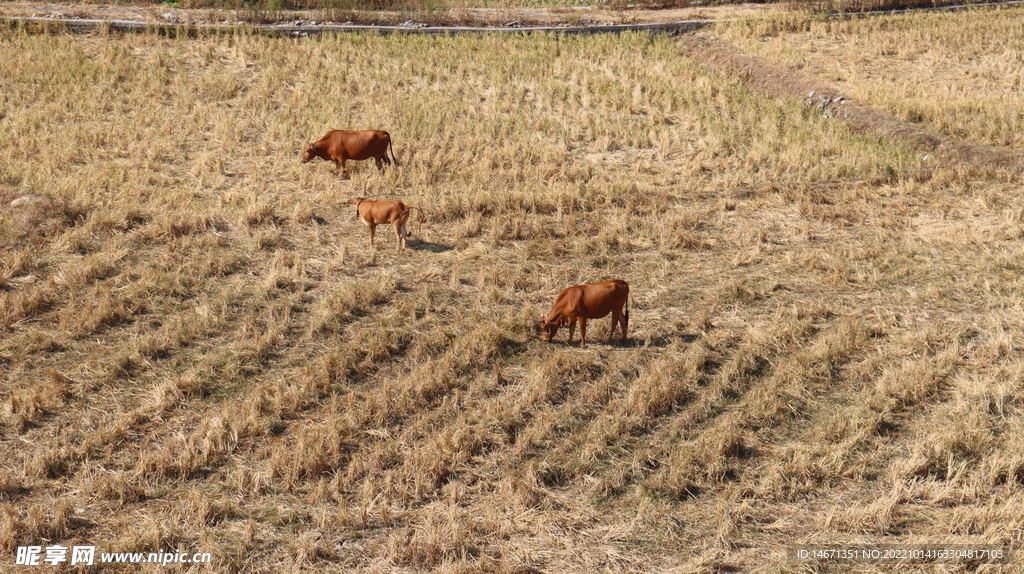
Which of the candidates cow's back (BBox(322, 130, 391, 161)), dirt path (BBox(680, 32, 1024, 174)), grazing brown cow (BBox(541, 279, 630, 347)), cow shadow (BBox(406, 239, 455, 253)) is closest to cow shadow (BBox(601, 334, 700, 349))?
grazing brown cow (BBox(541, 279, 630, 347))

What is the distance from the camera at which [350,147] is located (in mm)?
15727

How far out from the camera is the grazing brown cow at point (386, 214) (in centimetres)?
1274

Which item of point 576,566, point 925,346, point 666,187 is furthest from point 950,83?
point 576,566

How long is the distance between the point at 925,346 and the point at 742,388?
7.89 feet

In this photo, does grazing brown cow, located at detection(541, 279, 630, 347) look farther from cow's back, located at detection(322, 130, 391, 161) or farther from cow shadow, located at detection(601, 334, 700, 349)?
cow's back, located at detection(322, 130, 391, 161)

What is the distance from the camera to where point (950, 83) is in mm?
22141

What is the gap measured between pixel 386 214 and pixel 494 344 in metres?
3.23

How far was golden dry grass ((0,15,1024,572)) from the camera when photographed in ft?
25.6

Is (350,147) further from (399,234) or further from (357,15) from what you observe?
(357,15)

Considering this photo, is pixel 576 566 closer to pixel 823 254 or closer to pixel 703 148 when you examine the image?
pixel 823 254

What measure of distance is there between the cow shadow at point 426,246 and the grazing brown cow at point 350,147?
2.83 meters

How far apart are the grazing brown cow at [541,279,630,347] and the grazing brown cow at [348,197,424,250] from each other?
3.27 m

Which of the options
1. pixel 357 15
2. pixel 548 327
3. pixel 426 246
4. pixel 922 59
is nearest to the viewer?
pixel 548 327

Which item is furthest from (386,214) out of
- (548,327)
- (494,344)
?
(548,327)
